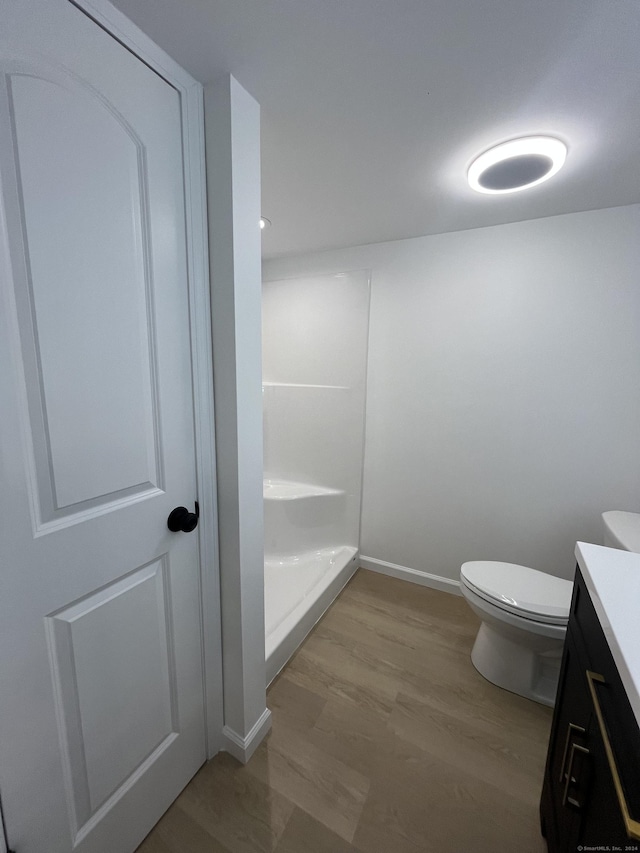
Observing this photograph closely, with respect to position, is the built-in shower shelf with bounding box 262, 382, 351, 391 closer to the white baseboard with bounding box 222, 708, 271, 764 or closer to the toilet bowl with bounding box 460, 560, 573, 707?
the toilet bowl with bounding box 460, 560, 573, 707

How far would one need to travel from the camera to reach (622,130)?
111cm

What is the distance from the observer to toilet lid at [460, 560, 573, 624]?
1354mm

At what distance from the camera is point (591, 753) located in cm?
66

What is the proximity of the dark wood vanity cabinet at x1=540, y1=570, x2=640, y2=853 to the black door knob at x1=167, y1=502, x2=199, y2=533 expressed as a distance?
3.36ft

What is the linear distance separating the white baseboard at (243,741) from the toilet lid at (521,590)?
41.2 inches

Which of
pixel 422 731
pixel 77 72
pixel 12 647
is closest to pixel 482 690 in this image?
pixel 422 731

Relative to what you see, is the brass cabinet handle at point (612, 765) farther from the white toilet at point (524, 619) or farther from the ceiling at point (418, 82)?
the ceiling at point (418, 82)

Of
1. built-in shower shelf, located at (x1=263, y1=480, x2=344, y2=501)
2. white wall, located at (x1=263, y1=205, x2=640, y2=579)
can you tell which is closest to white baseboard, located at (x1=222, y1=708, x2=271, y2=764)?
built-in shower shelf, located at (x1=263, y1=480, x2=344, y2=501)

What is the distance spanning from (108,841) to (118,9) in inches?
81.2

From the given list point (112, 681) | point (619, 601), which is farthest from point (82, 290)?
point (619, 601)

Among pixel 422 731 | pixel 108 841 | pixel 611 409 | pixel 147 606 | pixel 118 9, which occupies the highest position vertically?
pixel 118 9

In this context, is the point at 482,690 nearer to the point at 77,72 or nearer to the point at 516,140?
the point at 516,140

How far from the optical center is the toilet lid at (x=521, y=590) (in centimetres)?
135

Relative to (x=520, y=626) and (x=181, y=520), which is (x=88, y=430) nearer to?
(x=181, y=520)
